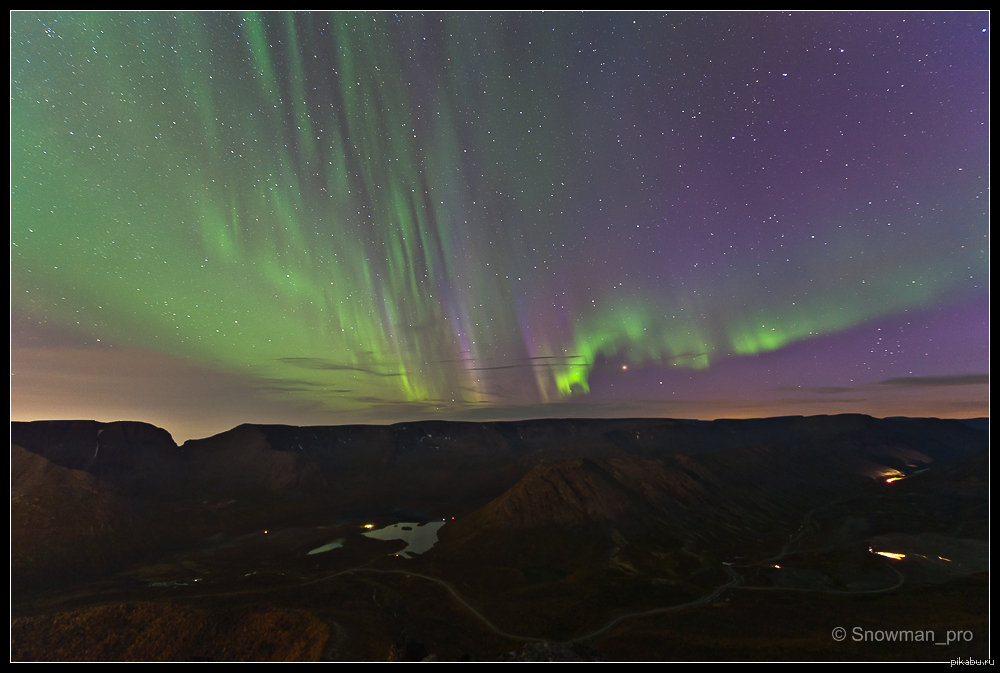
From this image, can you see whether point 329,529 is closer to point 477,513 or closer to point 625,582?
point 477,513

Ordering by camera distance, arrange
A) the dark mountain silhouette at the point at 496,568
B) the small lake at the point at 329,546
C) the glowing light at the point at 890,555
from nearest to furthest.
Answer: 1. the dark mountain silhouette at the point at 496,568
2. the glowing light at the point at 890,555
3. the small lake at the point at 329,546

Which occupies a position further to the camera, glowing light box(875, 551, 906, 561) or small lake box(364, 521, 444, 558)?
small lake box(364, 521, 444, 558)

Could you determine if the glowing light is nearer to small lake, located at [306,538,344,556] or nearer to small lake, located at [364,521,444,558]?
small lake, located at [364,521,444,558]

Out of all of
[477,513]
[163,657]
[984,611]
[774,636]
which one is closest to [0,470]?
[163,657]

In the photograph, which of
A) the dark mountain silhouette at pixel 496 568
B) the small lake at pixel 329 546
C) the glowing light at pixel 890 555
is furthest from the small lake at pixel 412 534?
the glowing light at pixel 890 555

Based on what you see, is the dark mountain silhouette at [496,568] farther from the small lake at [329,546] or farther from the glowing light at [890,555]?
the glowing light at [890,555]

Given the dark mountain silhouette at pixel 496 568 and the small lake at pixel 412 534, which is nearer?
the dark mountain silhouette at pixel 496 568

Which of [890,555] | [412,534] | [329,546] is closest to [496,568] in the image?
[412,534]

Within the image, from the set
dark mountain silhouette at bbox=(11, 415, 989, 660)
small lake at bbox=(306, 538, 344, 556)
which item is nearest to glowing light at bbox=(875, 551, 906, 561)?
dark mountain silhouette at bbox=(11, 415, 989, 660)
